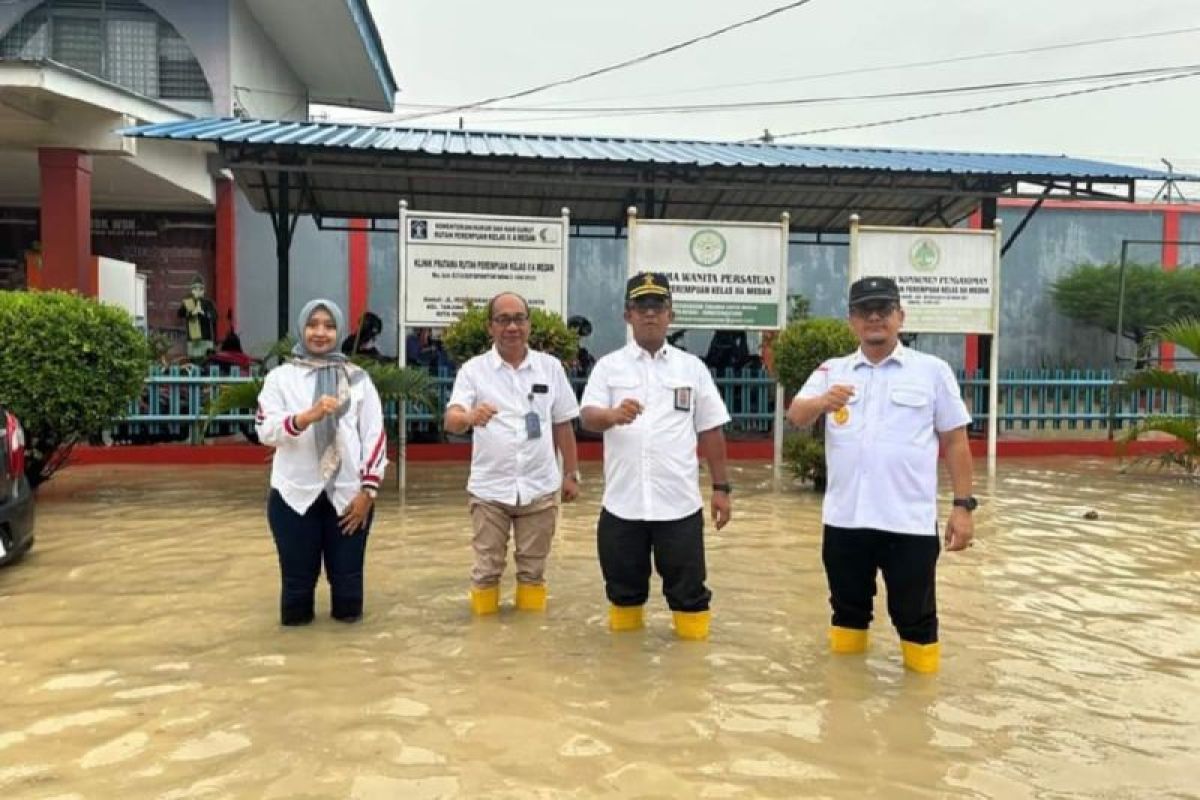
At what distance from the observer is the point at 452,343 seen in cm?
841

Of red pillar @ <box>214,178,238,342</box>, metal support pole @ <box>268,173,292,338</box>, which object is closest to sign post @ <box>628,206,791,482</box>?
metal support pole @ <box>268,173,292,338</box>

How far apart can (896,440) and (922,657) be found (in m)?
0.92

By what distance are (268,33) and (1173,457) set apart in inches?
579

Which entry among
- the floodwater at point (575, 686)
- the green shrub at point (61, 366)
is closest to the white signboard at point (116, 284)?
the green shrub at point (61, 366)

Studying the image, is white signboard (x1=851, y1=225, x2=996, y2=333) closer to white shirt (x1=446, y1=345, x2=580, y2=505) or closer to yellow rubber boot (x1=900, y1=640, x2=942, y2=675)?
white shirt (x1=446, y1=345, x2=580, y2=505)

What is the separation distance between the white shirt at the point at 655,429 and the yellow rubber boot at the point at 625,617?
1.75 feet

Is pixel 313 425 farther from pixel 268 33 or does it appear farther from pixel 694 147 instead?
pixel 268 33

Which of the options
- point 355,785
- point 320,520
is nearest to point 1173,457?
point 320,520

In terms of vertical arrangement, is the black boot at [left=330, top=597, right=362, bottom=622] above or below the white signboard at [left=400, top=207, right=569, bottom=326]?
below

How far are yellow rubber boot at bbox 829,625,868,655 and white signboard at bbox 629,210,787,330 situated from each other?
5710 mm

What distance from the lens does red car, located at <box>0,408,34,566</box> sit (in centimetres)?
534

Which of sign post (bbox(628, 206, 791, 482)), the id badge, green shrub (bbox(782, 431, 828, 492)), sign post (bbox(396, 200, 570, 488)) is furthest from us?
sign post (bbox(628, 206, 791, 482))

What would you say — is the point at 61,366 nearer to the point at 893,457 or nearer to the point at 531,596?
the point at 531,596

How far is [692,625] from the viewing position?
14.9 feet
